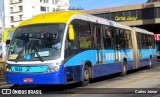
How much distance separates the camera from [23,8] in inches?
3893

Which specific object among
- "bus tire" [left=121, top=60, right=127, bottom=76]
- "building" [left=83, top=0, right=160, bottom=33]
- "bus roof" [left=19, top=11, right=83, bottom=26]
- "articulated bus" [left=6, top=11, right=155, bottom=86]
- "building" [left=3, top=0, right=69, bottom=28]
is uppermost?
"building" [left=3, top=0, right=69, bottom=28]

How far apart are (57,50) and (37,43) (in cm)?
82

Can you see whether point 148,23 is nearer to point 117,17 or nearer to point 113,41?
point 117,17

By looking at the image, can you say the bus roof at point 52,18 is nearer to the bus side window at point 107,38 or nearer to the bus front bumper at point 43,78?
the bus front bumper at point 43,78

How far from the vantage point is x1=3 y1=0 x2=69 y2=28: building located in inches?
3846

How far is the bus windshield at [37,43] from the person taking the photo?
42.7ft

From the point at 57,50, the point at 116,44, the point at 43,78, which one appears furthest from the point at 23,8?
the point at 43,78

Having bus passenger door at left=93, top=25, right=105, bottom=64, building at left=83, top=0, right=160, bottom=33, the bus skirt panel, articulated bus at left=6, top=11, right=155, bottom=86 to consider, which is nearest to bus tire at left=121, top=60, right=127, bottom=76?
articulated bus at left=6, top=11, right=155, bottom=86

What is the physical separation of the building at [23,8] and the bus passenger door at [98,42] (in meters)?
81.6

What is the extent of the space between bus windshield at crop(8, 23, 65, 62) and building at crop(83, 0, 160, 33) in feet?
170

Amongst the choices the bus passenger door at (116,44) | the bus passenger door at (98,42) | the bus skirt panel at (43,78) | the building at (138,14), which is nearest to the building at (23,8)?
the building at (138,14)

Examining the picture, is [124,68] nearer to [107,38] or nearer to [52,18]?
[107,38]

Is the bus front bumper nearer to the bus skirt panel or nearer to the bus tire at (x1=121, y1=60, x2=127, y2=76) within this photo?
the bus skirt panel

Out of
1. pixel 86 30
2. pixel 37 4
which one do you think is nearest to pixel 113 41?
pixel 86 30
